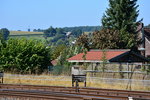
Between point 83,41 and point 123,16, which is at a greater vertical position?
point 123,16

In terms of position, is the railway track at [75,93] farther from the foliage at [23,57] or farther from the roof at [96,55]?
the roof at [96,55]

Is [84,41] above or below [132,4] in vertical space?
below

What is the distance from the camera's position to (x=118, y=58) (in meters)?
41.8

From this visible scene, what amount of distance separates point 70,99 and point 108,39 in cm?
3798

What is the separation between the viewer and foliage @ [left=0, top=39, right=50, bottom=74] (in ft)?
130

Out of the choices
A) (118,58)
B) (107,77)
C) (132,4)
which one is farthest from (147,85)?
(132,4)

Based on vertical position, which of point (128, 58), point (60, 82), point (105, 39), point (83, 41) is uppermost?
point (105, 39)

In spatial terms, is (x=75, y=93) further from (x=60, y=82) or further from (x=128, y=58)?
(x=128, y=58)

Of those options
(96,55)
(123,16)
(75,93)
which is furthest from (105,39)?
(75,93)

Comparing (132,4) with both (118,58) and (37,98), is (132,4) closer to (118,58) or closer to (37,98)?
(118,58)

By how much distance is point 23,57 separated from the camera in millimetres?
40469

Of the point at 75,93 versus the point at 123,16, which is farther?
the point at 123,16

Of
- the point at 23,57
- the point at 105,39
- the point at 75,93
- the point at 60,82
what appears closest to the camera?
the point at 75,93

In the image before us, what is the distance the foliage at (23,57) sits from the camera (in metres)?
39.8
